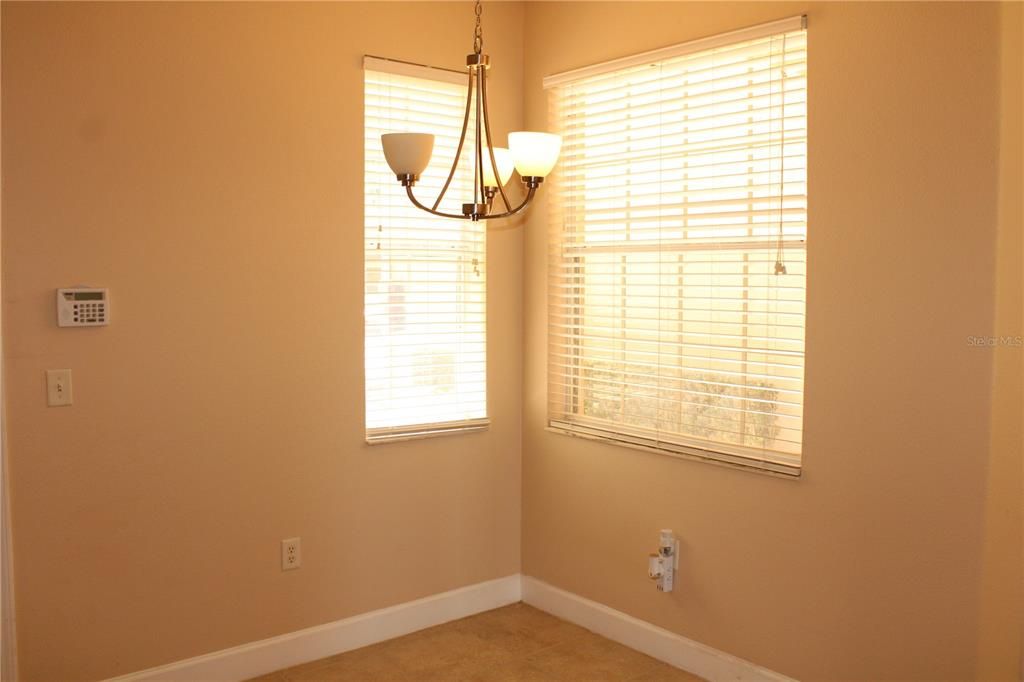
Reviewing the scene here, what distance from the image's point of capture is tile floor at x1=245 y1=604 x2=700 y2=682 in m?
3.26

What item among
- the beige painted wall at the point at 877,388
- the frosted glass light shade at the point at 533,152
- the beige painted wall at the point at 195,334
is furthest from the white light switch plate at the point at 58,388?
the beige painted wall at the point at 877,388

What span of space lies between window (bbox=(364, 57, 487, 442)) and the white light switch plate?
106cm

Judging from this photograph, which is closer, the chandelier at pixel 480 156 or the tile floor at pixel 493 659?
the chandelier at pixel 480 156

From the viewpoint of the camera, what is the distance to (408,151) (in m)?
2.02

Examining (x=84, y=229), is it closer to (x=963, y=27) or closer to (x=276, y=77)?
(x=276, y=77)

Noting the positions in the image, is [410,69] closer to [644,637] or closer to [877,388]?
[877,388]

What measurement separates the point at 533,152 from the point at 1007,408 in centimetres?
146

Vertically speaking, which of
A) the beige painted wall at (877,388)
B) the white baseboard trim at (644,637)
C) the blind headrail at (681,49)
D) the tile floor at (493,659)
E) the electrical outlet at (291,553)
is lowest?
the tile floor at (493,659)

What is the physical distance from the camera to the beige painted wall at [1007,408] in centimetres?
239

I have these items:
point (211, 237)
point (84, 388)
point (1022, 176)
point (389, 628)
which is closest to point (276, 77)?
point (211, 237)

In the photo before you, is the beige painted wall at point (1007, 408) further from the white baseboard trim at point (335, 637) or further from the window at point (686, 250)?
the white baseboard trim at point (335, 637)

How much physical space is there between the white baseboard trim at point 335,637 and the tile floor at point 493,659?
0.04m

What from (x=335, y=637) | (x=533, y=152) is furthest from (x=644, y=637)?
(x=533, y=152)

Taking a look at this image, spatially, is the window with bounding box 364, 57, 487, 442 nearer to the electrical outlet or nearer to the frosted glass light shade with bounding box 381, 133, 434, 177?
the electrical outlet
